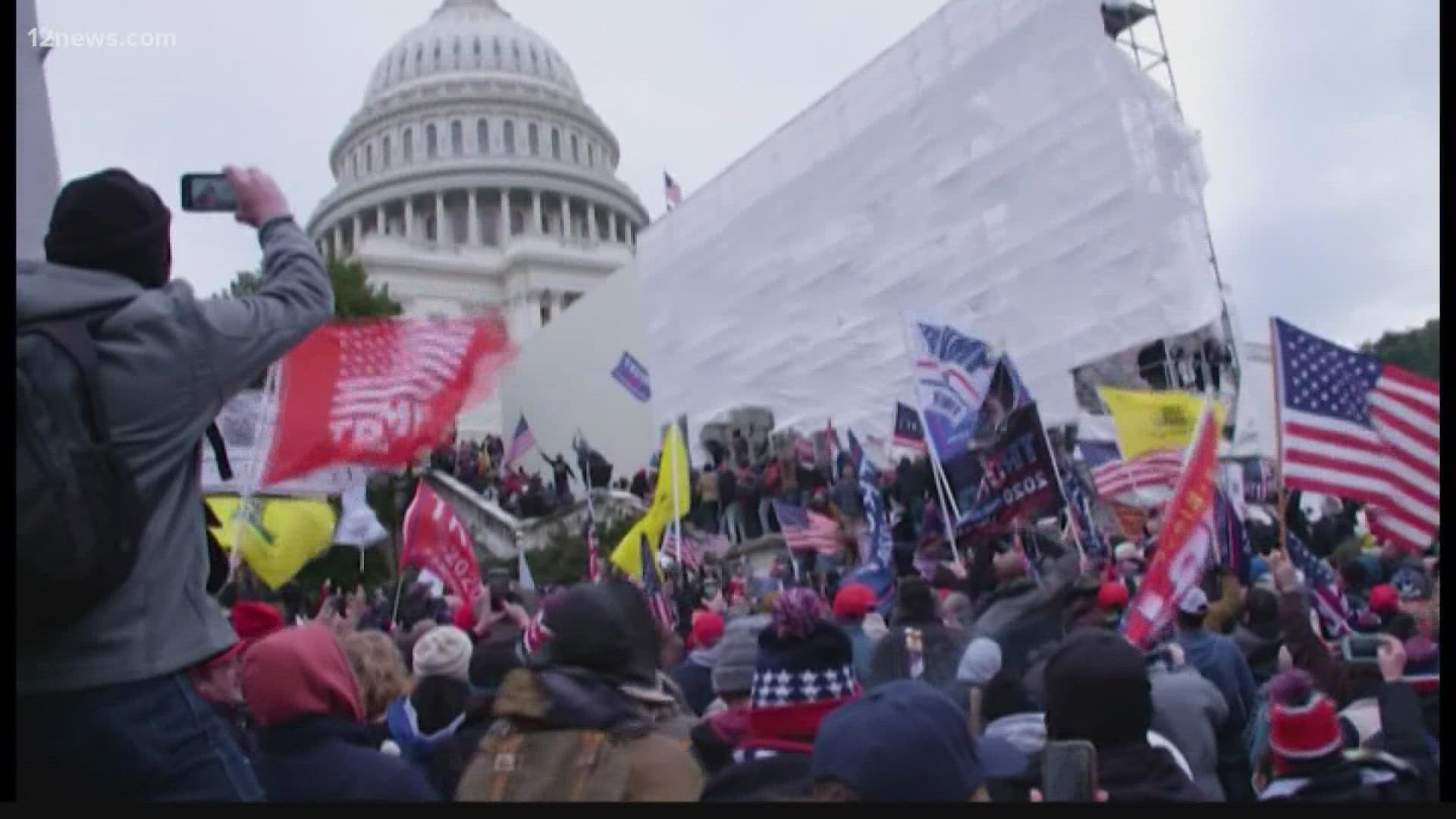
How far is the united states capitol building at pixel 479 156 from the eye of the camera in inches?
2569

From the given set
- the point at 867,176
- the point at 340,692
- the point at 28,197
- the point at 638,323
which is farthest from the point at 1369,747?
the point at 638,323

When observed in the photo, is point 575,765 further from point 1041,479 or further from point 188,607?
point 1041,479

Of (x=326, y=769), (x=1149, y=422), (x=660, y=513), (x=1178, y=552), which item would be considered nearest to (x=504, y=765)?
(x=326, y=769)

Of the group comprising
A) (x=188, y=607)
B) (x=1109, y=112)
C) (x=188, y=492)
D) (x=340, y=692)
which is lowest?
(x=340, y=692)

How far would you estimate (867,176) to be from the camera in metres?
22.4

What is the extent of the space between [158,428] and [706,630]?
3.75 m

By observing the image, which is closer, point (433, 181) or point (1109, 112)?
point (1109, 112)

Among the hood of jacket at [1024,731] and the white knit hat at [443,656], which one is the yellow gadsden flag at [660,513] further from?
the hood of jacket at [1024,731]

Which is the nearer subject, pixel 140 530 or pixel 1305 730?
pixel 140 530

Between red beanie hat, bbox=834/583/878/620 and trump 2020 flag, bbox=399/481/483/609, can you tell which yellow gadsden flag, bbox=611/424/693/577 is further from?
red beanie hat, bbox=834/583/878/620

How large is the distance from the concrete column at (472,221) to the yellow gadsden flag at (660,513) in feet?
183

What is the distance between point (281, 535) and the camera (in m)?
9.08

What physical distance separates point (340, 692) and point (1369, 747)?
97.6 inches

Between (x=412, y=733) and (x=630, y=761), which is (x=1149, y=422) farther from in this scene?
(x=630, y=761)
